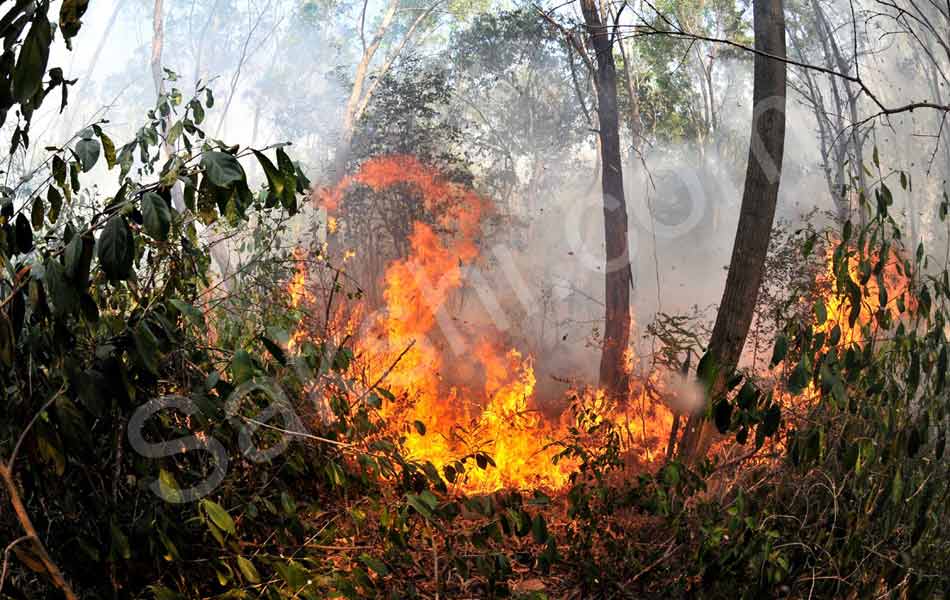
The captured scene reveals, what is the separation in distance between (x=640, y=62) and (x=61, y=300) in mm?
14421

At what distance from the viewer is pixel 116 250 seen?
1.39 m

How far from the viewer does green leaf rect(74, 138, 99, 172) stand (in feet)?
6.17

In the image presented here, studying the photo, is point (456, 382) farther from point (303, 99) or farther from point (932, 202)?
point (932, 202)

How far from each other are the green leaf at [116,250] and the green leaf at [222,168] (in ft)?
0.59

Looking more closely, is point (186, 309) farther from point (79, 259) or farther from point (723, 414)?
point (723, 414)

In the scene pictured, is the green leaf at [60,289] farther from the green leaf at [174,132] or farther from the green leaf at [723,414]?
the green leaf at [174,132]

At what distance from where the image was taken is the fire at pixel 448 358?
21.8ft

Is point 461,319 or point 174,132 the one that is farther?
point 461,319

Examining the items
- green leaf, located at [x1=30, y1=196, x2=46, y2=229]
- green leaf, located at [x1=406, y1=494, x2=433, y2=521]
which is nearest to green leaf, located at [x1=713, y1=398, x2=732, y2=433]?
green leaf, located at [x1=406, y1=494, x2=433, y2=521]

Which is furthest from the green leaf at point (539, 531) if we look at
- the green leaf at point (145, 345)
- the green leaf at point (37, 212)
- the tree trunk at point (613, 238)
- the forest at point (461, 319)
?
the tree trunk at point (613, 238)

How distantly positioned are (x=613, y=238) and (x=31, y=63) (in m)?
7.76

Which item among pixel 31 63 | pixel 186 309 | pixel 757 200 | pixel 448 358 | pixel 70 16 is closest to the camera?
pixel 31 63

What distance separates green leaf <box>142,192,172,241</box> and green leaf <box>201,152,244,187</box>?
107 millimetres

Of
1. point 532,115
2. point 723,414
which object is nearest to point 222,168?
point 723,414
